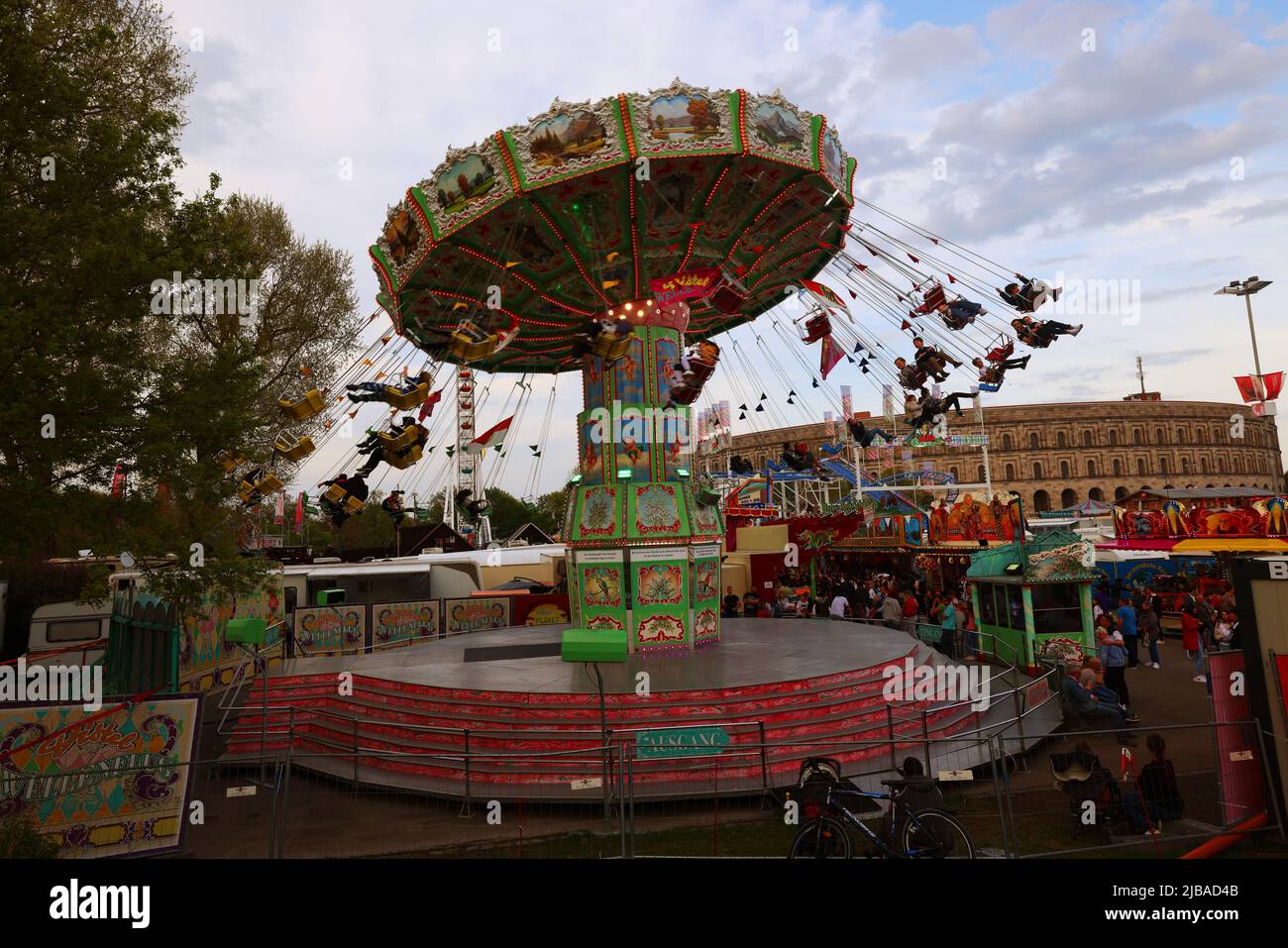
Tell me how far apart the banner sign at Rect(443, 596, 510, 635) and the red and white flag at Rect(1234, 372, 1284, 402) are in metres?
24.5

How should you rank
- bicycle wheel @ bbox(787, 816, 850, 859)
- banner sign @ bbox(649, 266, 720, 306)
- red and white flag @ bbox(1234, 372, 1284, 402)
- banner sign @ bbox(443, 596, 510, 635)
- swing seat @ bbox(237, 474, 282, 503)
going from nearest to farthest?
1. bicycle wheel @ bbox(787, 816, 850, 859)
2. swing seat @ bbox(237, 474, 282, 503)
3. banner sign @ bbox(649, 266, 720, 306)
4. banner sign @ bbox(443, 596, 510, 635)
5. red and white flag @ bbox(1234, 372, 1284, 402)

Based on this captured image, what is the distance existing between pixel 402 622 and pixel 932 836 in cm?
1629

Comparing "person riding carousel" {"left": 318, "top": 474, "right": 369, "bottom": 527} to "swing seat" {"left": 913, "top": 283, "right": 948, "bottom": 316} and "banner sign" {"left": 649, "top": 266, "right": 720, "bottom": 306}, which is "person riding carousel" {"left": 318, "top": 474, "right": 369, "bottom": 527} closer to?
"banner sign" {"left": 649, "top": 266, "right": 720, "bottom": 306}

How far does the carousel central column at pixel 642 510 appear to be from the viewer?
14094 mm

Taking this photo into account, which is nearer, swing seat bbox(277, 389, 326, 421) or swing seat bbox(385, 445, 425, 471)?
swing seat bbox(277, 389, 326, 421)

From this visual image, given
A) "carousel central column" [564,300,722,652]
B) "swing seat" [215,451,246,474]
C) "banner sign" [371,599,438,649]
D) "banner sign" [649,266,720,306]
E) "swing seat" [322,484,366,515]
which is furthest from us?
"banner sign" [371,599,438,649]

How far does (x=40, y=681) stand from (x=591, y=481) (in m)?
9.41

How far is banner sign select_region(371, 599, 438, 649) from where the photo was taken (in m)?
18.9

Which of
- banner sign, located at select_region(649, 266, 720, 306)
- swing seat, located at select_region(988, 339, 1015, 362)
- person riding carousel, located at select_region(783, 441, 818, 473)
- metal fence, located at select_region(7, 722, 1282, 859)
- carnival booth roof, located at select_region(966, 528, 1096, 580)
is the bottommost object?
metal fence, located at select_region(7, 722, 1282, 859)

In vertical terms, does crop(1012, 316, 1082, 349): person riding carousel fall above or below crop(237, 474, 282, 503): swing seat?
above

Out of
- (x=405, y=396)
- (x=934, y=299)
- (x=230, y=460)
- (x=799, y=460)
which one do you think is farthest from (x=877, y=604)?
(x=230, y=460)

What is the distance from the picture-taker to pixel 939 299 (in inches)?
568

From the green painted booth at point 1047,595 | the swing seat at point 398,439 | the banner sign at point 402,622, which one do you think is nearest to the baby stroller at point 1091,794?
the green painted booth at point 1047,595

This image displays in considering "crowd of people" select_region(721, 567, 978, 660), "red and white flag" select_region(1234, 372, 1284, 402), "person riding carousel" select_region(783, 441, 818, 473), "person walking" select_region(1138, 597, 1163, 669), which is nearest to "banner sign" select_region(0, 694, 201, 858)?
"person riding carousel" select_region(783, 441, 818, 473)
